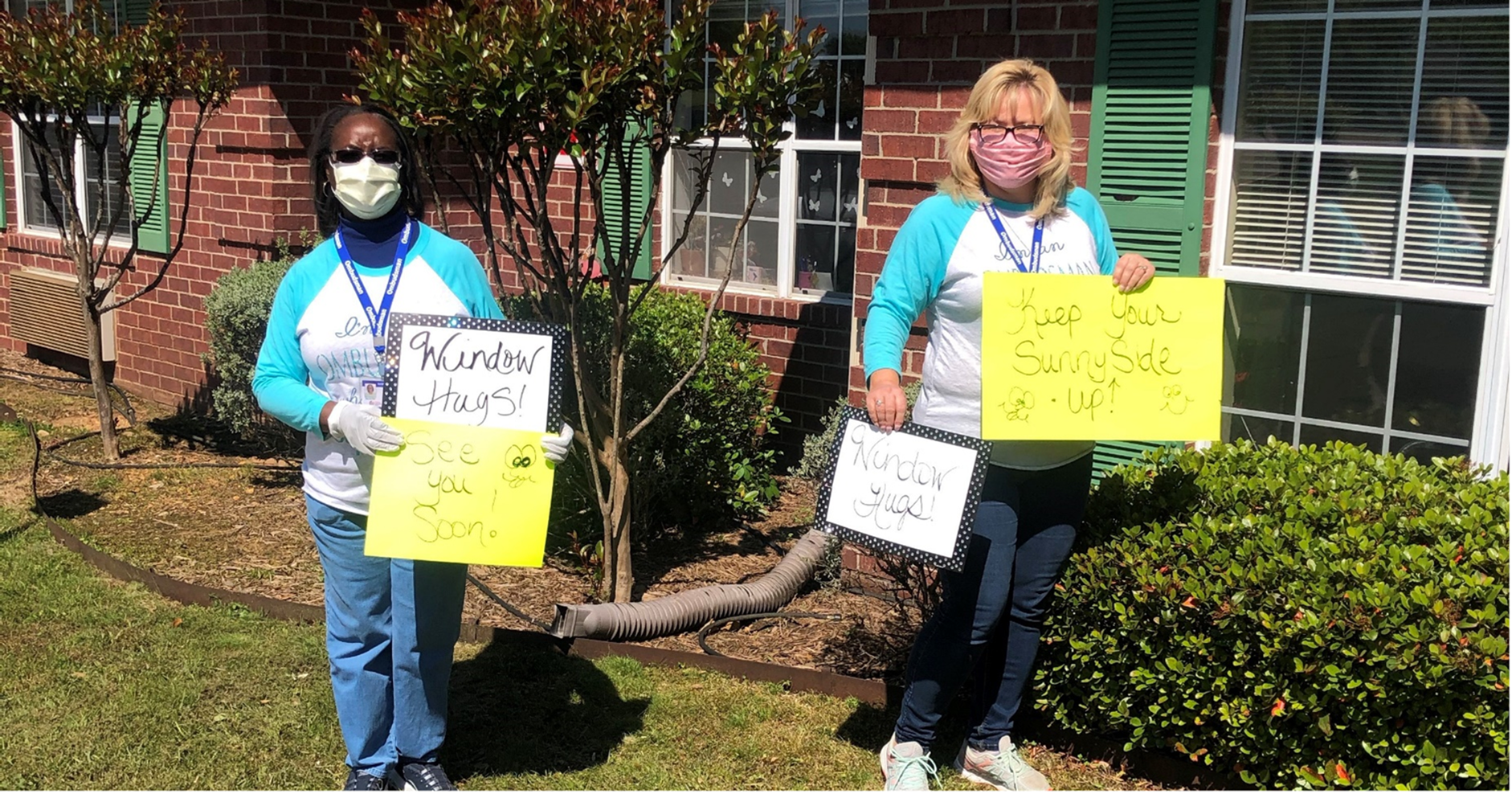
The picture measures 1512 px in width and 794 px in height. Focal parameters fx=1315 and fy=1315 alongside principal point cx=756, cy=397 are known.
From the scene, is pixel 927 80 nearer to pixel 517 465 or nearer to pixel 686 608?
pixel 686 608

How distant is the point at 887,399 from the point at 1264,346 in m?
2.00

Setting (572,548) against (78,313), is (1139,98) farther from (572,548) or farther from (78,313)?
(78,313)

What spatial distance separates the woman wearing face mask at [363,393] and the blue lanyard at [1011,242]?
1.17 metres

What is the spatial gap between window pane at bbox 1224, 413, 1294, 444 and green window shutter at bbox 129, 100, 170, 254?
7210 mm

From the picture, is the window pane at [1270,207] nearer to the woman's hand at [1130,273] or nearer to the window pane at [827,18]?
the woman's hand at [1130,273]

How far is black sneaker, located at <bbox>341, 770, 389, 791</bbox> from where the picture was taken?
342 cm

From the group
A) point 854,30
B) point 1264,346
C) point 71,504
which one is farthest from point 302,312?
point 854,30

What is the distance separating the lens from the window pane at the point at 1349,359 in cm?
432

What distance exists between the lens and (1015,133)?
3.10 metres

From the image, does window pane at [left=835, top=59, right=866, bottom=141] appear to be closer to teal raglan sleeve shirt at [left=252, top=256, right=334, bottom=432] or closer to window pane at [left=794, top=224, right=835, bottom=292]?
window pane at [left=794, top=224, right=835, bottom=292]

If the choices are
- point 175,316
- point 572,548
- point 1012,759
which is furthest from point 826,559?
point 175,316

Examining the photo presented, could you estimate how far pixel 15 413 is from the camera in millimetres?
8844

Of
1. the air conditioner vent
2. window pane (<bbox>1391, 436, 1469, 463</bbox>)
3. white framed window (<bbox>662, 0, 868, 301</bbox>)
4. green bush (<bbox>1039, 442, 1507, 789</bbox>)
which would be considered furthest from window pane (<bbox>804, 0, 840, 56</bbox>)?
the air conditioner vent

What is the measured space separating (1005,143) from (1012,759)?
5.30ft
